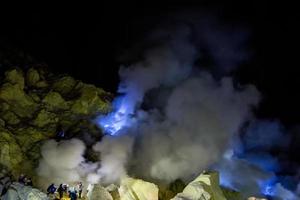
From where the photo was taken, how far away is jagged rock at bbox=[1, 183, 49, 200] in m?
20.4

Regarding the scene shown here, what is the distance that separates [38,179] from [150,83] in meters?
12.3

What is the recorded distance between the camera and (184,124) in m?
30.5

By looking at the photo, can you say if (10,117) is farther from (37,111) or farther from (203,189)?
(203,189)

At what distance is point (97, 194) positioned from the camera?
2081cm

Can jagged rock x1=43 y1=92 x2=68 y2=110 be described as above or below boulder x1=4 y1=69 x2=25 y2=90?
below

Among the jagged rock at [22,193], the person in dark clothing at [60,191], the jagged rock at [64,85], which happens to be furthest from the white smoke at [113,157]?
the jagged rock at [64,85]

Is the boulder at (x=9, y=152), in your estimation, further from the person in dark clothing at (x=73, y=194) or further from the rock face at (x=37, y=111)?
the person in dark clothing at (x=73, y=194)

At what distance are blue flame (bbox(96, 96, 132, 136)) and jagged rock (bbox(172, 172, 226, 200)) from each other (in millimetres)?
8443

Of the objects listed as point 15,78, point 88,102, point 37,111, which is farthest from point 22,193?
point 15,78

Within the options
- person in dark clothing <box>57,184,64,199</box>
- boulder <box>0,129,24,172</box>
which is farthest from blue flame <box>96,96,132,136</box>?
person in dark clothing <box>57,184,64,199</box>

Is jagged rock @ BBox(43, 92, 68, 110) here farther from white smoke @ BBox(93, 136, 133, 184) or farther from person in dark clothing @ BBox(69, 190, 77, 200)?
person in dark clothing @ BBox(69, 190, 77, 200)

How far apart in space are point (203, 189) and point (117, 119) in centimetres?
1117

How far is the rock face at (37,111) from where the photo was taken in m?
25.9

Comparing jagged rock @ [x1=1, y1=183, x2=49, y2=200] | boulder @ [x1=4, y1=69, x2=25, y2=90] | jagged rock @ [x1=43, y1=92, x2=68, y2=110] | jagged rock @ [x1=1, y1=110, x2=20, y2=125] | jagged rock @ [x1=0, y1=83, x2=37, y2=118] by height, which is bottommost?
jagged rock @ [x1=1, y1=183, x2=49, y2=200]
